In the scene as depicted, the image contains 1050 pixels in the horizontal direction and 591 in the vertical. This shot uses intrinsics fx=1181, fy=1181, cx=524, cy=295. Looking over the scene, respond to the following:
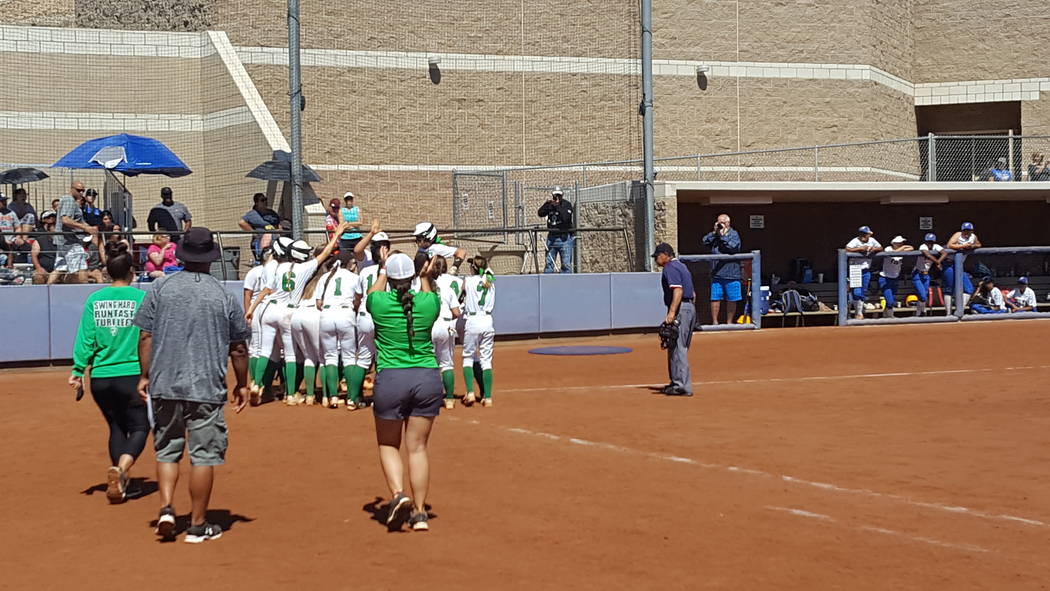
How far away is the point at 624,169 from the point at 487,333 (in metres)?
19.3

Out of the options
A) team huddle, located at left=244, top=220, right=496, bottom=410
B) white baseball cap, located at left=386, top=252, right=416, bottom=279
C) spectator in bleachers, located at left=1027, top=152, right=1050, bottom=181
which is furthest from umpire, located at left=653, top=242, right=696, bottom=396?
spectator in bleachers, located at left=1027, top=152, right=1050, bottom=181

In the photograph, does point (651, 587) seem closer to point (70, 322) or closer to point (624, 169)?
point (70, 322)

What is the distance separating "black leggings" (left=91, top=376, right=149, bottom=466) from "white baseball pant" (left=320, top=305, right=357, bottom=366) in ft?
14.4

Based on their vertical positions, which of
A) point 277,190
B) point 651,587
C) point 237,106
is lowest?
point 651,587

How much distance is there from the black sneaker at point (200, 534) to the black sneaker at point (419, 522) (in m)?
1.25

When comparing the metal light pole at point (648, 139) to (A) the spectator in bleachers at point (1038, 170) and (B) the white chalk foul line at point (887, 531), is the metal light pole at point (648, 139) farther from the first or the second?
(B) the white chalk foul line at point (887, 531)

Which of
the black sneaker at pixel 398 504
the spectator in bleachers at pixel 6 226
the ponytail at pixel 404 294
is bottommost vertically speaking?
the black sneaker at pixel 398 504

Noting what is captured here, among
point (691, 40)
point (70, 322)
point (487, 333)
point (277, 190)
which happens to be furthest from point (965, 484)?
point (691, 40)

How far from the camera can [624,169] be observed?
105ft

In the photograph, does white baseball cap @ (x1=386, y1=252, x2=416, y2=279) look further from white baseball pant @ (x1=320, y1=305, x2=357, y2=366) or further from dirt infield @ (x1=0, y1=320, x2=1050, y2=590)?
white baseball pant @ (x1=320, y1=305, x2=357, y2=366)

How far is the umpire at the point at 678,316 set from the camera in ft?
46.3

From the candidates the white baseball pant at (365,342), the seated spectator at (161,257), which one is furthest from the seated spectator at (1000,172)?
the white baseball pant at (365,342)

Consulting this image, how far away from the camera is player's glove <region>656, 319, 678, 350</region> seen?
13945mm

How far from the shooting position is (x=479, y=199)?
29.2 metres
